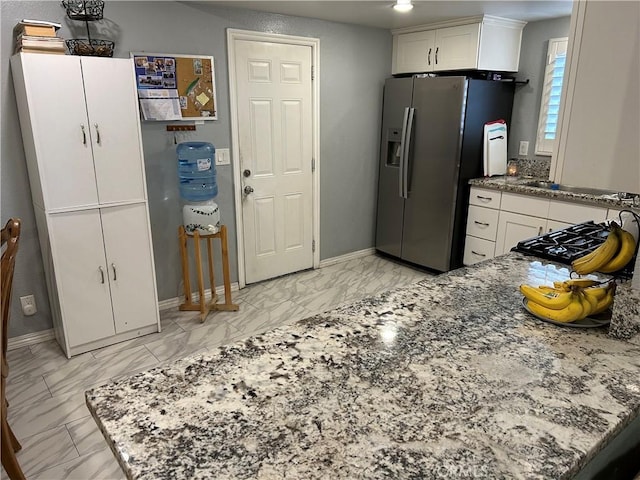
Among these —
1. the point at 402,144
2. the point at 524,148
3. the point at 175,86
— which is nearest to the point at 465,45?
the point at 402,144

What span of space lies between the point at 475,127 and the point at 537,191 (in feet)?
2.60

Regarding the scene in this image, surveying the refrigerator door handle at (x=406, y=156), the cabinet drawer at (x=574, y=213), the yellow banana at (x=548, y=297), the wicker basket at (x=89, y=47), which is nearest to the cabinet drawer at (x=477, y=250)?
the cabinet drawer at (x=574, y=213)

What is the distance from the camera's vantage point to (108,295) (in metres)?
2.94

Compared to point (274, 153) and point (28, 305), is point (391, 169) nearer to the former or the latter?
point (274, 153)

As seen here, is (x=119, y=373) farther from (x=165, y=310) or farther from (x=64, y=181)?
(x=64, y=181)

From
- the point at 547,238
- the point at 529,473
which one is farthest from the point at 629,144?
the point at 547,238

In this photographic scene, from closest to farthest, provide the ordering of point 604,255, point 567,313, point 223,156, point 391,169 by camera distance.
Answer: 1. point 567,313
2. point 604,255
3. point 223,156
4. point 391,169

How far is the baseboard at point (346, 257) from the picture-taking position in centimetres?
459

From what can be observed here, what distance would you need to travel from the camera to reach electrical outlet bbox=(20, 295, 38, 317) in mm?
2961

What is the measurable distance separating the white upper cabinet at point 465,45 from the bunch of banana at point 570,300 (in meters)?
2.85

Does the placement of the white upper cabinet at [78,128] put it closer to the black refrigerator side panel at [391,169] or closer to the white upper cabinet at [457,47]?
the black refrigerator side panel at [391,169]

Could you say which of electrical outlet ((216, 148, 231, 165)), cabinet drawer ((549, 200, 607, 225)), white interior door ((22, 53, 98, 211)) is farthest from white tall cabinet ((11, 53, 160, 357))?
cabinet drawer ((549, 200, 607, 225))

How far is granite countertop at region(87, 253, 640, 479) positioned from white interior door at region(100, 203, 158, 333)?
193cm

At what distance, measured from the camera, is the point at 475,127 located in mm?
3896
